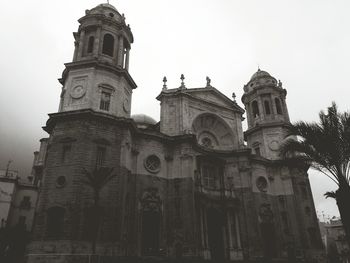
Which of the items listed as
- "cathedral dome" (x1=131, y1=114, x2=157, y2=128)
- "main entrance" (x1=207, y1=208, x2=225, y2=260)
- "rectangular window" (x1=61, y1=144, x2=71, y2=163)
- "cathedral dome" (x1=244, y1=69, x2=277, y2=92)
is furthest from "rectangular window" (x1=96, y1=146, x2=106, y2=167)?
"cathedral dome" (x1=244, y1=69, x2=277, y2=92)

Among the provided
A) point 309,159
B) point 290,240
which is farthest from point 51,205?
point 290,240

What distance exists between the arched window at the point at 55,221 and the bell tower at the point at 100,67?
7.99 meters

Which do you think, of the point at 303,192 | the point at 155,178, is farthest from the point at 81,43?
the point at 303,192

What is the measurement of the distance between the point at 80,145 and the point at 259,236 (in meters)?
18.5

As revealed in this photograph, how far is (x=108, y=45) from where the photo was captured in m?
27.9

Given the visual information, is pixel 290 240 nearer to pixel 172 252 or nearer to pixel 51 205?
pixel 172 252

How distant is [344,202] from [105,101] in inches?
719

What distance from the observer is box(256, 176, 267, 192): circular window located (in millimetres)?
31850

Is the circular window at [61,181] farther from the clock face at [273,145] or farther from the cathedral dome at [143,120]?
the clock face at [273,145]

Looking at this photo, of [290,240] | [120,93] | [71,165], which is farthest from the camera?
[290,240]

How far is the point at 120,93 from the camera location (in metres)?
25.5

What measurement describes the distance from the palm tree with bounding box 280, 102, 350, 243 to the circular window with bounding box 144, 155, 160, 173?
13379 mm

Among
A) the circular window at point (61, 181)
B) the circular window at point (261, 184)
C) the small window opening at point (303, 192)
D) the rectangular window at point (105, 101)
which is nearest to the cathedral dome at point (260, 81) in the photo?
the circular window at point (261, 184)

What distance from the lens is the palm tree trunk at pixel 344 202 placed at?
46.0ft
